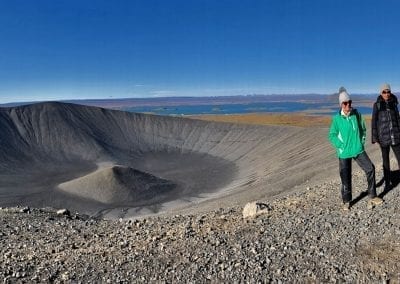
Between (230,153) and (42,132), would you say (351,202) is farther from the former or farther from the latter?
(42,132)

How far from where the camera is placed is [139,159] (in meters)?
58.2

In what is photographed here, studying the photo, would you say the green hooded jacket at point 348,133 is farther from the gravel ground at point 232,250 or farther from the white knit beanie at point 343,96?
the gravel ground at point 232,250

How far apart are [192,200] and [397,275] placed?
1148 inches

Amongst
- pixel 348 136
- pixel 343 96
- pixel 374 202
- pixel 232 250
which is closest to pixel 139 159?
pixel 374 202

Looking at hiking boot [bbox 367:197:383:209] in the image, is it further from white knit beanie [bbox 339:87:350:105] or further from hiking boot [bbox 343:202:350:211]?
white knit beanie [bbox 339:87:350:105]

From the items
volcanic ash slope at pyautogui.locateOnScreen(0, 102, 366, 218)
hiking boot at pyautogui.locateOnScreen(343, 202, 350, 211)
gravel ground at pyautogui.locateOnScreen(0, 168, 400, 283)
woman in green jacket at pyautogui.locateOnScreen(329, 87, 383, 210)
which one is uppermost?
woman in green jacket at pyautogui.locateOnScreen(329, 87, 383, 210)

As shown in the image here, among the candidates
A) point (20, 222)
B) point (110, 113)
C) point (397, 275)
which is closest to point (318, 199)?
point (397, 275)

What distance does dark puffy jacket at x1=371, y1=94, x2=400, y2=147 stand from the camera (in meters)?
8.53

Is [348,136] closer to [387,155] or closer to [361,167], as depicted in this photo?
[361,167]

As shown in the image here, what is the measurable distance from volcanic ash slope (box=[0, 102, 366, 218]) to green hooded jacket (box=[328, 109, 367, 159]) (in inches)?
543

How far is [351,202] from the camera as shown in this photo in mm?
9055

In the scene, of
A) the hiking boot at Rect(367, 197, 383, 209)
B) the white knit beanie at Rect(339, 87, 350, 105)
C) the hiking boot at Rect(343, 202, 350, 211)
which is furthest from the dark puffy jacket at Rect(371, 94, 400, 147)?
the hiking boot at Rect(343, 202, 350, 211)

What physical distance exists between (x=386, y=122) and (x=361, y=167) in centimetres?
99

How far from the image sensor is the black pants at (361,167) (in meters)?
8.38
